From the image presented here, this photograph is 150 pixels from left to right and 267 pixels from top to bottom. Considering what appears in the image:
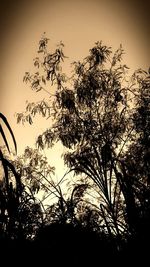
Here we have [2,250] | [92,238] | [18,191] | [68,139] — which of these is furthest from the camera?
[68,139]

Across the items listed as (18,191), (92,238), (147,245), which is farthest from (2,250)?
(147,245)

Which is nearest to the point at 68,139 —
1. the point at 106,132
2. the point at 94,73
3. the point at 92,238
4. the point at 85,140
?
the point at 85,140

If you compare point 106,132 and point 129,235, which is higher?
point 106,132

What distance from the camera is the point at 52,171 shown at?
1412cm

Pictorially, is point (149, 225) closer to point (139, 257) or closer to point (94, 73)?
point (139, 257)

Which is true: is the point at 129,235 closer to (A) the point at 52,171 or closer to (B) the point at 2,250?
(B) the point at 2,250

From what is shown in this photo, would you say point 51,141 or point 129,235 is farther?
point 51,141

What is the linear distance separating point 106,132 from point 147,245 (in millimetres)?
10882

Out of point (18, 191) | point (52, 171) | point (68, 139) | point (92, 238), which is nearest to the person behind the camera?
point (18, 191)

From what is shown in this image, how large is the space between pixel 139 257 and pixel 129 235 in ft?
0.61

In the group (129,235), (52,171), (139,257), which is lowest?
(139,257)

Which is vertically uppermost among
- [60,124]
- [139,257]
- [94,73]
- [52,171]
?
[94,73]

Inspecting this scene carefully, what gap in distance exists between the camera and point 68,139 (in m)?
12.6

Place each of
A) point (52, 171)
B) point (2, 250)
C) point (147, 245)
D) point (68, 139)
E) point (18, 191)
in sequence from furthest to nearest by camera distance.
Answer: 1. point (52, 171)
2. point (68, 139)
3. point (2, 250)
4. point (18, 191)
5. point (147, 245)
